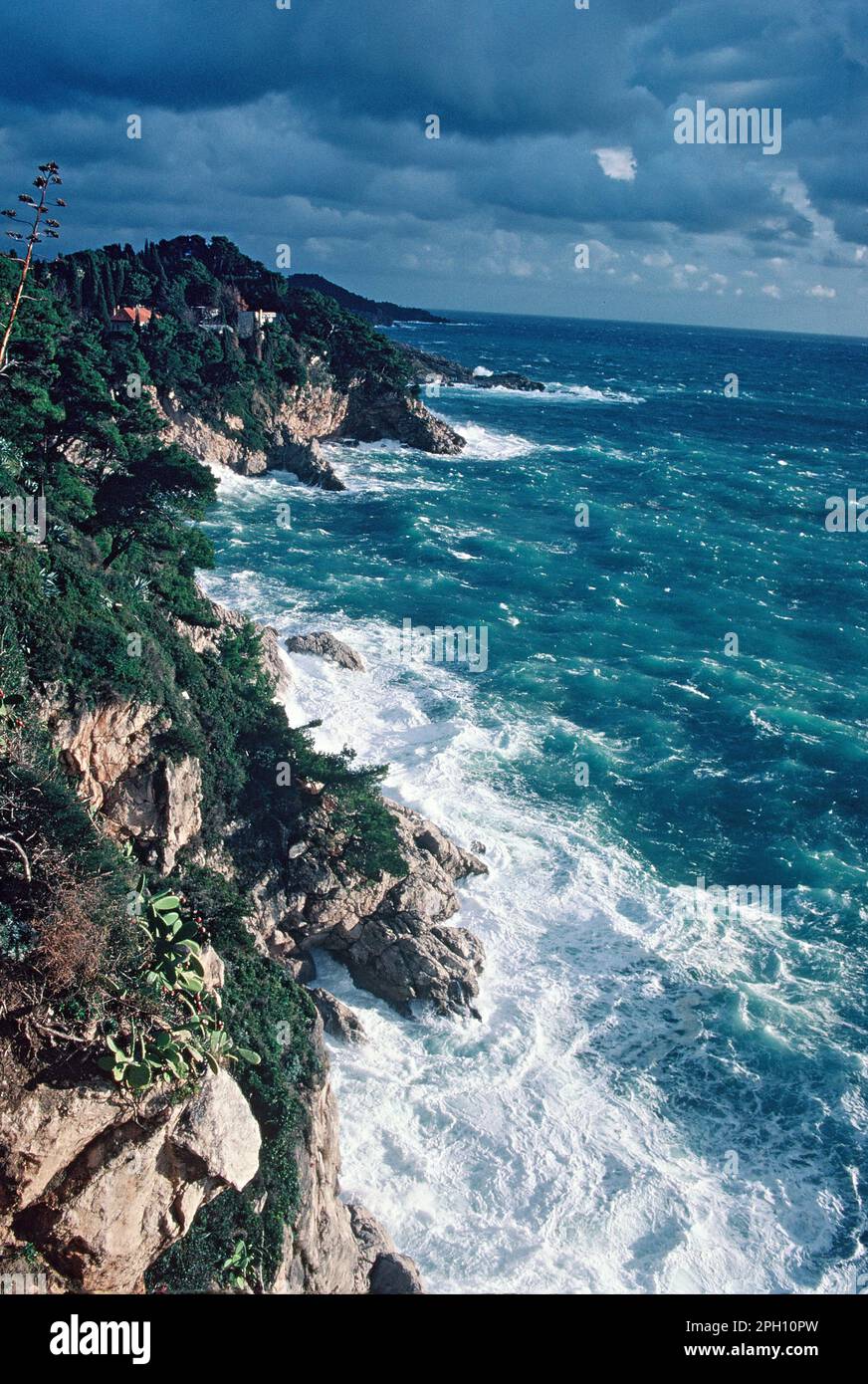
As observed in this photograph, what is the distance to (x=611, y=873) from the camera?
30750 millimetres

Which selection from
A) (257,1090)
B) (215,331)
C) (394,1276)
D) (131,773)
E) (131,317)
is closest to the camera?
(257,1090)

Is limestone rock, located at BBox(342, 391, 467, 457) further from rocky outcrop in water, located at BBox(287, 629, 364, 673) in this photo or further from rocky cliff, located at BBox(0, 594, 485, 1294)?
rocky cliff, located at BBox(0, 594, 485, 1294)

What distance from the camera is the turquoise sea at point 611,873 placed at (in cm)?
2020

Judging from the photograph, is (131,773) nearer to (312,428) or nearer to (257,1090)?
(257,1090)

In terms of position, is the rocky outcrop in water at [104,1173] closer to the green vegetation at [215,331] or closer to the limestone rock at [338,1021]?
the limestone rock at [338,1021]

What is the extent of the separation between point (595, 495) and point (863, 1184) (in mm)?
67503

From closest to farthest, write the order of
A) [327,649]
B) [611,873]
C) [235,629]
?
[611,873] → [235,629] → [327,649]

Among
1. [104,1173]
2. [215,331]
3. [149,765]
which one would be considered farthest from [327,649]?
[215,331]

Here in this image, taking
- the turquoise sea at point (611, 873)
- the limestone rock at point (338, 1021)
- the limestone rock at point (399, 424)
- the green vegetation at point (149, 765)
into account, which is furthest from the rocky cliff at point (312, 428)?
the limestone rock at point (338, 1021)

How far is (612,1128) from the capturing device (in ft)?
72.3

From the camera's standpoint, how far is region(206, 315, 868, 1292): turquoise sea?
20.2 metres

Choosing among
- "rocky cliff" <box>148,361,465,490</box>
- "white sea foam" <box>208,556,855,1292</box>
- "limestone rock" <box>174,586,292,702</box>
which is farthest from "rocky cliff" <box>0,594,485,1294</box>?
"rocky cliff" <box>148,361,465,490</box>
